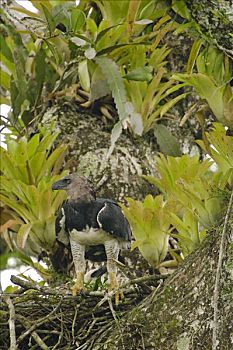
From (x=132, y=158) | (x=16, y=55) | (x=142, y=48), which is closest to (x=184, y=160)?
(x=132, y=158)

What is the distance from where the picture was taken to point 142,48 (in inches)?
138

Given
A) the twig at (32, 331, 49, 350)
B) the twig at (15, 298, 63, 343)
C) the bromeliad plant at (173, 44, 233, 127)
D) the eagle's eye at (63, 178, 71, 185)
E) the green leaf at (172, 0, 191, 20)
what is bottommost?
the twig at (32, 331, 49, 350)

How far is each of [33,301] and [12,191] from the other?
2.30 ft

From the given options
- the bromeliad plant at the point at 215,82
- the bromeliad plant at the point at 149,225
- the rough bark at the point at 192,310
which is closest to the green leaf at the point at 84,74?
the bromeliad plant at the point at 215,82

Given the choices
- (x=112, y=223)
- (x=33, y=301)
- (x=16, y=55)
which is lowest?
(x=33, y=301)

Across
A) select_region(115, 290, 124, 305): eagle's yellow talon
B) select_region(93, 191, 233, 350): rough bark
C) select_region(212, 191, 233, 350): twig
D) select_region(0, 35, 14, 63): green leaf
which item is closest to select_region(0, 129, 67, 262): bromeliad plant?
select_region(0, 35, 14, 63): green leaf

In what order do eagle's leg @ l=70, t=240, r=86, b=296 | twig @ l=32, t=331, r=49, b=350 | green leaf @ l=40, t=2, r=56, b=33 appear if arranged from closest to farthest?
twig @ l=32, t=331, r=49, b=350 < eagle's leg @ l=70, t=240, r=86, b=296 < green leaf @ l=40, t=2, r=56, b=33

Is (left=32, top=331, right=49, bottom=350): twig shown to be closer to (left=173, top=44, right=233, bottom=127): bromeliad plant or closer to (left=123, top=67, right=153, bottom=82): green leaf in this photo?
(left=173, top=44, right=233, bottom=127): bromeliad plant

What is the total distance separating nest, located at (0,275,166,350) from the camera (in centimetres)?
251

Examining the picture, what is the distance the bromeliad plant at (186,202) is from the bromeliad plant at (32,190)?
17.3 inches

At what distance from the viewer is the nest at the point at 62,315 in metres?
2.51

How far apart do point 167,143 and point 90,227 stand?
2.52 feet

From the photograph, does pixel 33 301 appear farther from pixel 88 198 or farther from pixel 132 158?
pixel 132 158

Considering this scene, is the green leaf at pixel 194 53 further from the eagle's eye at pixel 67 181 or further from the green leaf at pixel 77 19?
the eagle's eye at pixel 67 181
